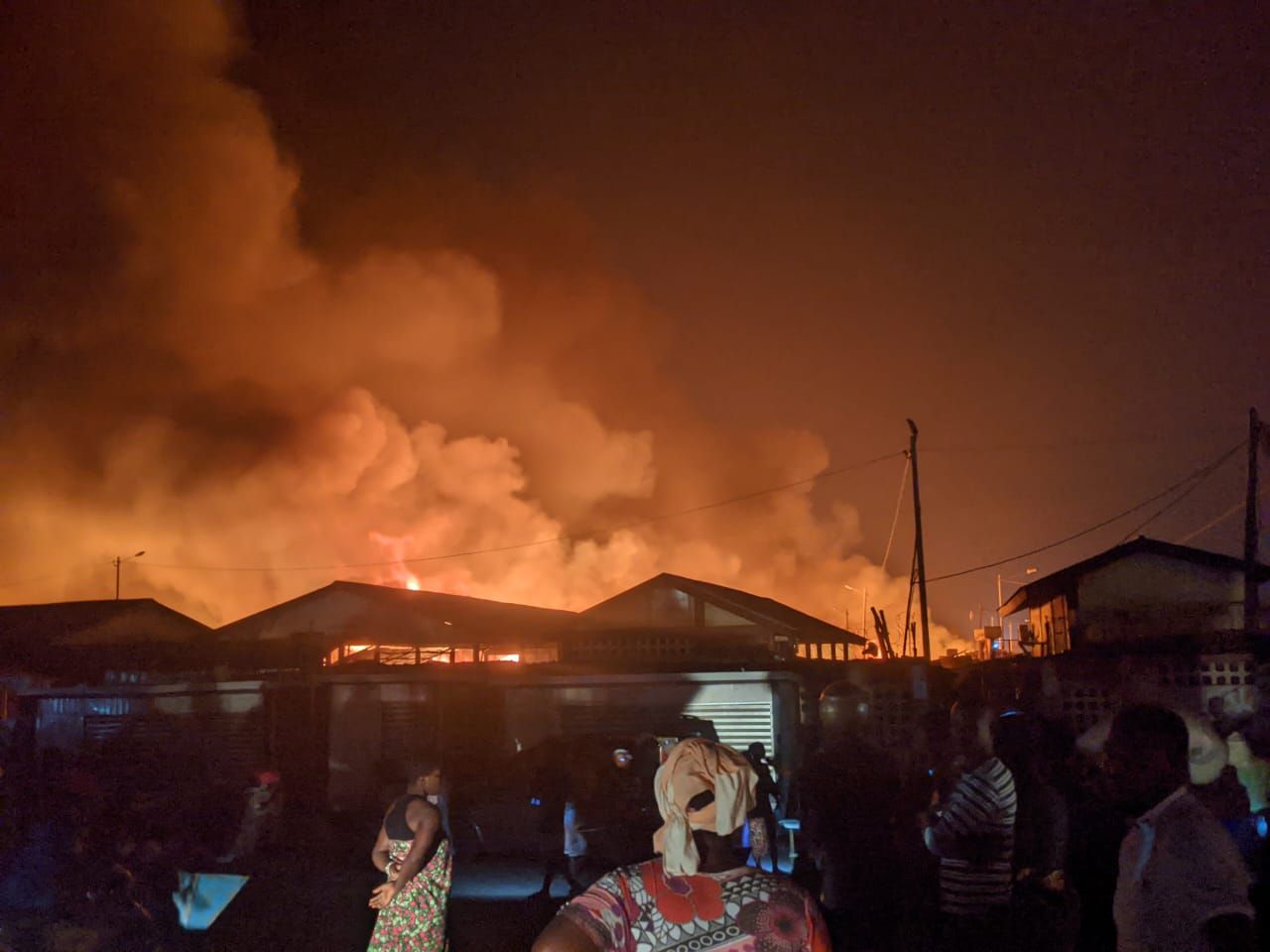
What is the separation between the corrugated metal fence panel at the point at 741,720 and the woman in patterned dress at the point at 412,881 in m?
7.45

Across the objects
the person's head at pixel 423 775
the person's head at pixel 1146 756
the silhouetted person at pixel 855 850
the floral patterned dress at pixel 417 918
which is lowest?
the silhouetted person at pixel 855 850

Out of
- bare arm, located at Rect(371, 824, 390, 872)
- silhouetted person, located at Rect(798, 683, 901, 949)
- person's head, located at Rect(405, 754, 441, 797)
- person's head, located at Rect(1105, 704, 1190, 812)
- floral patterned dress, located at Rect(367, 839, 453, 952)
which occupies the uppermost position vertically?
person's head, located at Rect(1105, 704, 1190, 812)

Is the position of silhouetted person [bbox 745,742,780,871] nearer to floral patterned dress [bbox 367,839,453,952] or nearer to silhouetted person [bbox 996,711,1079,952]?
silhouetted person [bbox 996,711,1079,952]

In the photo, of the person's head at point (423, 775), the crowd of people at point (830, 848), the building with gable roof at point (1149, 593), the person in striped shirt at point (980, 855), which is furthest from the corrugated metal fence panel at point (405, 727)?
the building with gable roof at point (1149, 593)

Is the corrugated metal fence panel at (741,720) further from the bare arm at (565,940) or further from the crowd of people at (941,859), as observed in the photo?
the bare arm at (565,940)

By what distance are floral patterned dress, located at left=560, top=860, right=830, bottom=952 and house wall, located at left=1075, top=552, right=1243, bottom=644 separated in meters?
24.5

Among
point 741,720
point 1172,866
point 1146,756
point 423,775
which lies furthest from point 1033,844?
point 741,720

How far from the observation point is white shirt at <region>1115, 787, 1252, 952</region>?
285cm

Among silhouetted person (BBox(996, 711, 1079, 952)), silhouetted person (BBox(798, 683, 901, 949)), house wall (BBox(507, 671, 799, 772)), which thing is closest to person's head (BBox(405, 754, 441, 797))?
silhouetted person (BBox(798, 683, 901, 949))

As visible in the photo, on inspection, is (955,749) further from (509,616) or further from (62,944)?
(509,616)

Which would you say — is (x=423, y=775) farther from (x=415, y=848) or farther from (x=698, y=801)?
(x=698, y=801)

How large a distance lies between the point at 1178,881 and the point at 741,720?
32.6ft

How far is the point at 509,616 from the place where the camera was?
26.0 metres

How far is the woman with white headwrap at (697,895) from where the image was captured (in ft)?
8.00
